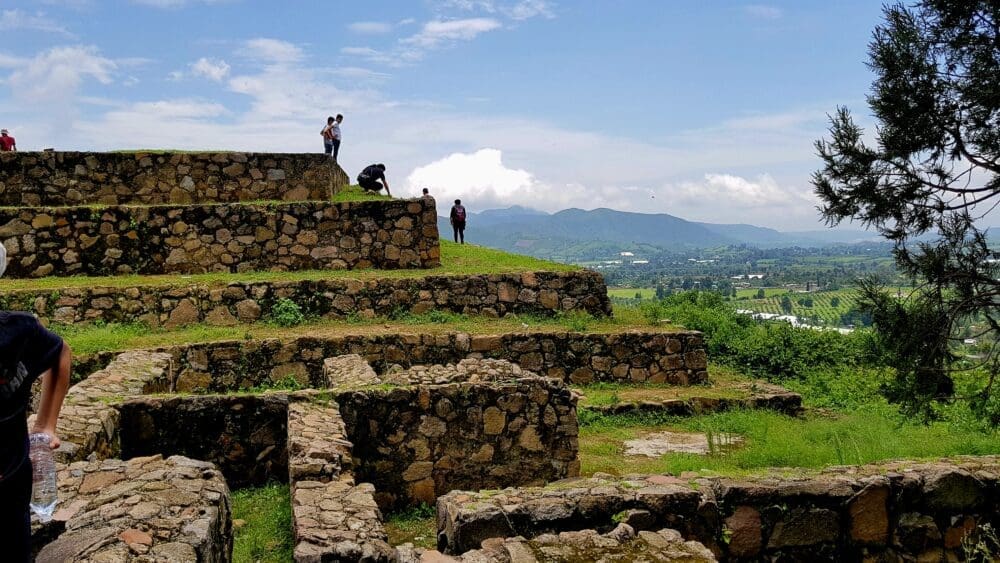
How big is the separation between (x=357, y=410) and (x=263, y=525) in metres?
1.41

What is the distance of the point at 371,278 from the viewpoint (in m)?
13.0

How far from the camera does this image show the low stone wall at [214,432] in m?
6.52

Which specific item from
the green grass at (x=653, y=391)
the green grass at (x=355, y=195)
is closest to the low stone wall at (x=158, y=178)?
the green grass at (x=355, y=195)

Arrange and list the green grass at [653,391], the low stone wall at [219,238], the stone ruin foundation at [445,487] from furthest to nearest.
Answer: the low stone wall at [219,238] < the green grass at [653,391] < the stone ruin foundation at [445,487]

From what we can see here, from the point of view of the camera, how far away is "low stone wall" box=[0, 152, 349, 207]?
14047 mm

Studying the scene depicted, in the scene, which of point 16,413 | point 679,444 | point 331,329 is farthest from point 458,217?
point 16,413

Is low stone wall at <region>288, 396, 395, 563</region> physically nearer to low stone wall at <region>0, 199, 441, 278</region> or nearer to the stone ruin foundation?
the stone ruin foundation

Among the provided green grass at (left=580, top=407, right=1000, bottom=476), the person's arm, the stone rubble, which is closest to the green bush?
green grass at (left=580, top=407, right=1000, bottom=476)

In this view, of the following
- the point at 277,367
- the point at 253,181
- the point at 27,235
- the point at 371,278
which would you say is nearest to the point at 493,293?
the point at 371,278

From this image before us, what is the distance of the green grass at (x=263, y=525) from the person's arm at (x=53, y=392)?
5.97 feet

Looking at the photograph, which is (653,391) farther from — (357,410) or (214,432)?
(214,432)

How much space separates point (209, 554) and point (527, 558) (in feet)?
5.74

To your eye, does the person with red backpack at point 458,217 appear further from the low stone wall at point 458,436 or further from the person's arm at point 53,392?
the person's arm at point 53,392

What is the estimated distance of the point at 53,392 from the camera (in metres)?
3.42
